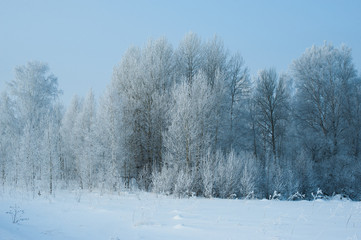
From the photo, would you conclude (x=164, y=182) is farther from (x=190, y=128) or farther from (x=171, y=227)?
(x=171, y=227)

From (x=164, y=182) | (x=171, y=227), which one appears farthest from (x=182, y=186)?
(x=171, y=227)

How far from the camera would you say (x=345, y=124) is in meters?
22.5

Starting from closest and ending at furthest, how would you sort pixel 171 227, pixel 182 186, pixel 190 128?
pixel 171 227 → pixel 182 186 → pixel 190 128

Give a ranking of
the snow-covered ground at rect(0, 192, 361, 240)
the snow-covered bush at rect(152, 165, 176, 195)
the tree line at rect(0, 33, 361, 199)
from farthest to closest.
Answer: the tree line at rect(0, 33, 361, 199), the snow-covered bush at rect(152, 165, 176, 195), the snow-covered ground at rect(0, 192, 361, 240)

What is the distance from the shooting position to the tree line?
14.4m

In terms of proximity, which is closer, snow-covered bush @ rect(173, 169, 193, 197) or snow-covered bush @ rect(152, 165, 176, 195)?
snow-covered bush @ rect(173, 169, 193, 197)

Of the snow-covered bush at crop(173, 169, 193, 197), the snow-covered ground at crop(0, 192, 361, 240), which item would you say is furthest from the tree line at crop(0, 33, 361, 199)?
the snow-covered ground at crop(0, 192, 361, 240)

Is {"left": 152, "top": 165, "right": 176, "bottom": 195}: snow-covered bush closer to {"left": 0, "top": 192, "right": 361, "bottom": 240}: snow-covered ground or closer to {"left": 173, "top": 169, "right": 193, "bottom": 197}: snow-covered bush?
{"left": 173, "top": 169, "right": 193, "bottom": 197}: snow-covered bush

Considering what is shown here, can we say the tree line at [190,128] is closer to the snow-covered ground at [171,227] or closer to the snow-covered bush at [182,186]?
the snow-covered bush at [182,186]

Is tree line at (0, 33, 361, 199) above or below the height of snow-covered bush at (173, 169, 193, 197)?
above

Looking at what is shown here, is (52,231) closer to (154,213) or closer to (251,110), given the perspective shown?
(154,213)

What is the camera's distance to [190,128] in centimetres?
1525

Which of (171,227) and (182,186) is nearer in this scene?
(171,227)

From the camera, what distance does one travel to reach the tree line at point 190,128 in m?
14.4
